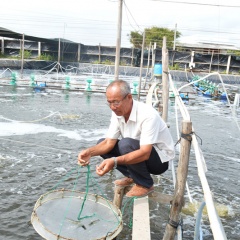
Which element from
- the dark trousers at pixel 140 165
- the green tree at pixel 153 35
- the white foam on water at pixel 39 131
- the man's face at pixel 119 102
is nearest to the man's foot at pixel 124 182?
the dark trousers at pixel 140 165

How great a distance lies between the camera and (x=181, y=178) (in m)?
2.70

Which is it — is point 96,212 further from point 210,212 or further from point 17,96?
point 17,96

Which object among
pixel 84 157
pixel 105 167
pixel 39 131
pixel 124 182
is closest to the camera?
pixel 105 167

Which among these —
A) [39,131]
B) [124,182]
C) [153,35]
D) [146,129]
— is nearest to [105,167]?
[146,129]

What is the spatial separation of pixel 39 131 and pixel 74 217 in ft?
19.8

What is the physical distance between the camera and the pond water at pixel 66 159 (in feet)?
13.1

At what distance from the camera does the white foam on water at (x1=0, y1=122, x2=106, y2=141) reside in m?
7.95

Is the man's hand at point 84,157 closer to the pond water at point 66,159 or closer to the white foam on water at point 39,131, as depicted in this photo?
the pond water at point 66,159

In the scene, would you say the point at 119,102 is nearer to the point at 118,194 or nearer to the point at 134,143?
the point at 134,143

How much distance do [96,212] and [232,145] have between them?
665 cm

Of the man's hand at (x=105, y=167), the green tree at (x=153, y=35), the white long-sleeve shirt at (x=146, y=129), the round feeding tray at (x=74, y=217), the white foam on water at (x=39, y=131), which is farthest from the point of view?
the green tree at (x=153, y=35)

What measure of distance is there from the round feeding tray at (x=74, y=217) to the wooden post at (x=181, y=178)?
0.58 metres

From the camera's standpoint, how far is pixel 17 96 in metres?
14.1

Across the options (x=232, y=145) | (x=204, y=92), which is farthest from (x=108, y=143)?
(x=204, y=92)
